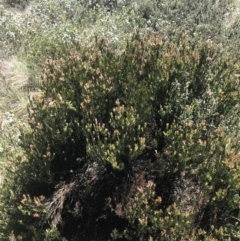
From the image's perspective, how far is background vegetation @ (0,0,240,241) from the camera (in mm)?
4820

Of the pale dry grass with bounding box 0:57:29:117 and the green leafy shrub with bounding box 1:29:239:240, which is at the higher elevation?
the pale dry grass with bounding box 0:57:29:117

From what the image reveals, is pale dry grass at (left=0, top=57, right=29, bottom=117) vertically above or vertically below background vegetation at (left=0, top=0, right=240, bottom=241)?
above

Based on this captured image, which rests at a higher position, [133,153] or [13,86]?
[13,86]

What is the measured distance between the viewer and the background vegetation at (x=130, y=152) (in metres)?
4.82

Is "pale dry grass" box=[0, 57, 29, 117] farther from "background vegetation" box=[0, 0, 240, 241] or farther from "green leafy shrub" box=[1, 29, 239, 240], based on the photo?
"green leafy shrub" box=[1, 29, 239, 240]

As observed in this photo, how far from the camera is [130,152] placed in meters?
4.89

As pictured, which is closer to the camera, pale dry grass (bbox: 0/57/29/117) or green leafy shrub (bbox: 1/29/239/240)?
green leafy shrub (bbox: 1/29/239/240)

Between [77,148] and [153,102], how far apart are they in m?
1.44

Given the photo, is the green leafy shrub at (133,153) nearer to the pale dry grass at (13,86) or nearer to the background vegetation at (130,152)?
the background vegetation at (130,152)

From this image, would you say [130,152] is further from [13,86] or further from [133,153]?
[13,86]

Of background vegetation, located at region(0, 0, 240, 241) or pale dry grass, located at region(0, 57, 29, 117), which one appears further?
pale dry grass, located at region(0, 57, 29, 117)

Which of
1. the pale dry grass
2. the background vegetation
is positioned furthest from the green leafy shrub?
the pale dry grass

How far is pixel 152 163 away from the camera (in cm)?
543

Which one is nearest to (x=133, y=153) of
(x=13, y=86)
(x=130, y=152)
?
(x=130, y=152)
